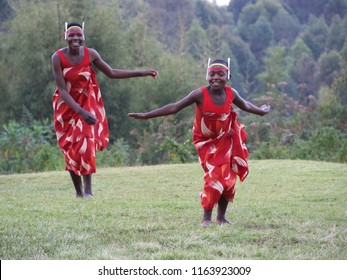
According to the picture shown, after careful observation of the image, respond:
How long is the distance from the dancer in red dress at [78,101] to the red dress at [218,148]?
1.80 metres

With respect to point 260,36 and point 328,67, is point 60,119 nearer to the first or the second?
point 328,67

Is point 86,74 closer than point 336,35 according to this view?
Yes

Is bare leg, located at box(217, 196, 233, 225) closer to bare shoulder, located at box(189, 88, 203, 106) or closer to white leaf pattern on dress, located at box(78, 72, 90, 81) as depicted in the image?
bare shoulder, located at box(189, 88, 203, 106)

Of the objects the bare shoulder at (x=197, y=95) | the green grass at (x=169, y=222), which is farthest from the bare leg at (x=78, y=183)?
the bare shoulder at (x=197, y=95)

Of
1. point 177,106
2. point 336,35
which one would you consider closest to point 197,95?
point 177,106

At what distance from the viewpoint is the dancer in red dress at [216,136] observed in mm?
6996

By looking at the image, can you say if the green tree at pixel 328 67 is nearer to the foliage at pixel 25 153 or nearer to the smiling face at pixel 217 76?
the foliage at pixel 25 153

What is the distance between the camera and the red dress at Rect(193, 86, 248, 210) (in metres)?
7.00

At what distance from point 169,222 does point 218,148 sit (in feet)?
2.72


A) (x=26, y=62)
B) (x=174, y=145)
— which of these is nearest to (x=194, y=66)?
(x=26, y=62)

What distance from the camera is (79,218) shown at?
23.9ft

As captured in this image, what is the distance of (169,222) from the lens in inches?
279

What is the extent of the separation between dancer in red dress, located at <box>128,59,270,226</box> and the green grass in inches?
12.8

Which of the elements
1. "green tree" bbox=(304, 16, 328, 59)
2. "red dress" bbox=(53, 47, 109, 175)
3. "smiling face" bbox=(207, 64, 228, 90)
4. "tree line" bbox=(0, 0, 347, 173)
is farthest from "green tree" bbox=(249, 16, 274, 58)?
"smiling face" bbox=(207, 64, 228, 90)
